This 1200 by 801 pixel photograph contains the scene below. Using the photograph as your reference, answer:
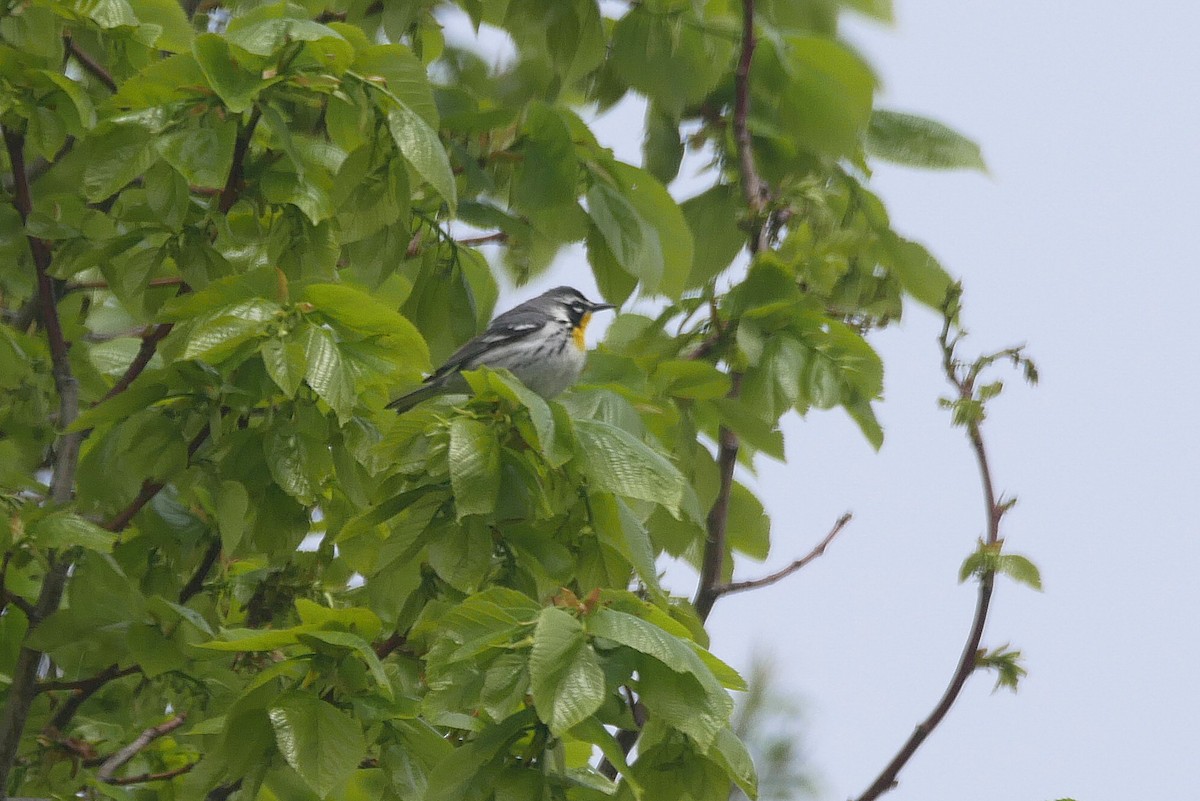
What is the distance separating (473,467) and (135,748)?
2057mm

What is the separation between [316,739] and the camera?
2.93m

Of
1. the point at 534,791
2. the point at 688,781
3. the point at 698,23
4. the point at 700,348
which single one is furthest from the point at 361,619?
the point at 698,23

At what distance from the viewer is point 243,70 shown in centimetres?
328

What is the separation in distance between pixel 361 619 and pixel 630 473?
71cm

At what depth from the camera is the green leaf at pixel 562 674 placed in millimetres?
2533

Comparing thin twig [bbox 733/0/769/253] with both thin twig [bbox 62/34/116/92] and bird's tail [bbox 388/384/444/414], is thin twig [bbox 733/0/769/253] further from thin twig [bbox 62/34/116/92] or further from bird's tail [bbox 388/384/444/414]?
bird's tail [bbox 388/384/444/414]

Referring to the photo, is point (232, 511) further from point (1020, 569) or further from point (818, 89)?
point (818, 89)

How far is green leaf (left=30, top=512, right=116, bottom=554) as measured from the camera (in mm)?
3389

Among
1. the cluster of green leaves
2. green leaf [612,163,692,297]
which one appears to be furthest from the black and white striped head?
green leaf [612,163,692,297]

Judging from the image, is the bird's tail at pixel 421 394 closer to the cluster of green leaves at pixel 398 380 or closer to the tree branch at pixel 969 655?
the cluster of green leaves at pixel 398 380

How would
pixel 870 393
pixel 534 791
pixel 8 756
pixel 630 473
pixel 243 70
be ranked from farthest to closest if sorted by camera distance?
pixel 870 393 → pixel 8 756 → pixel 243 70 → pixel 630 473 → pixel 534 791

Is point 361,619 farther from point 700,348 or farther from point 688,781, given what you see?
point 700,348

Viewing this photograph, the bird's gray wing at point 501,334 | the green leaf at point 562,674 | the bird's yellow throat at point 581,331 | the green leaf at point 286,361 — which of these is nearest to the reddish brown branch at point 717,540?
the green leaf at point 562,674

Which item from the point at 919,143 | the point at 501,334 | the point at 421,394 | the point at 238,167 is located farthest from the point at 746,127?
the point at 501,334
